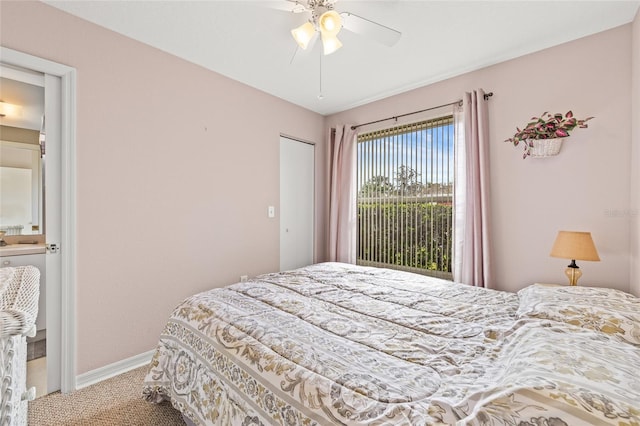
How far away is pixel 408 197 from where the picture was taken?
10.6 ft

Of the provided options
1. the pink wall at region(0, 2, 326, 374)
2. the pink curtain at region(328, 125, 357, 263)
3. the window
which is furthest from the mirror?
the window

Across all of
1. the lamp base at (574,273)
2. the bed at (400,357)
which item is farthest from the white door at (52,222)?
the lamp base at (574,273)

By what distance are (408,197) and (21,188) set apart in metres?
3.25

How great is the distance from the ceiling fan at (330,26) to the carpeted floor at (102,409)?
244 centimetres

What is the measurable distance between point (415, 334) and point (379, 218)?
2291 millimetres

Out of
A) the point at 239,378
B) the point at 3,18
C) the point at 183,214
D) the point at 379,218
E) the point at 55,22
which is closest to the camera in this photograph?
the point at 239,378

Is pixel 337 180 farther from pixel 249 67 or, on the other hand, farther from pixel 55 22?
pixel 55 22

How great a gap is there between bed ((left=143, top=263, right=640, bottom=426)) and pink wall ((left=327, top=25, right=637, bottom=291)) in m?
0.82

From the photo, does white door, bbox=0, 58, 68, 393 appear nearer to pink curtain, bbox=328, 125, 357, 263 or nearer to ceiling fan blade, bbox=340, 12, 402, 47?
ceiling fan blade, bbox=340, 12, 402, 47

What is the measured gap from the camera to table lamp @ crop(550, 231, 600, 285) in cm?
191

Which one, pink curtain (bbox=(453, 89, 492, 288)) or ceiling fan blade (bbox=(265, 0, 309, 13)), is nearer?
ceiling fan blade (bbox=(265, 0, 309, 13))

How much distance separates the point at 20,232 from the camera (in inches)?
71.0

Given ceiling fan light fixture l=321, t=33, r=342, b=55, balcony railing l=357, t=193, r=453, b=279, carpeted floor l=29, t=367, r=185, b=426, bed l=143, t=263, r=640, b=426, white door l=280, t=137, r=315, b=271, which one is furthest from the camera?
white door l=280, t=137, r=315, b=271

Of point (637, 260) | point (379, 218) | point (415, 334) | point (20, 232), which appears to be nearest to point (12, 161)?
point (20, 232)
